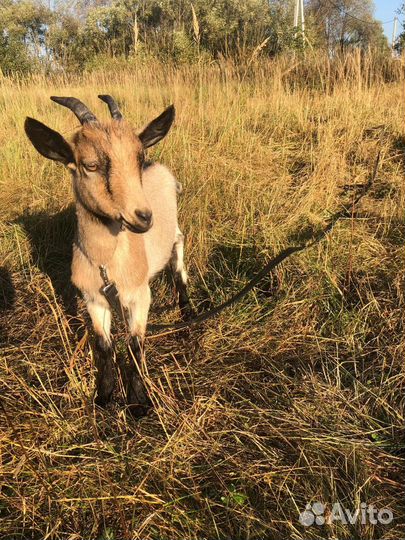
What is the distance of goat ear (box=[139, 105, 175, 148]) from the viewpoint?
2570 millimetres

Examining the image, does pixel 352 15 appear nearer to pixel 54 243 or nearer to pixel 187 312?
pixel 54 243

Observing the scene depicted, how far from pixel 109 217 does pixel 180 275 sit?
5.24 ft

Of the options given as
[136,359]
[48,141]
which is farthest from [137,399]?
[48,141]

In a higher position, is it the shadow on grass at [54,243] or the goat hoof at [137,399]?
the shadow on grass at [54,243]

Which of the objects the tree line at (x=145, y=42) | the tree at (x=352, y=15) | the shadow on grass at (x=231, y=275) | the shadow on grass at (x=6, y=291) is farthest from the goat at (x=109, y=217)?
the tree at (x=352, y=15)

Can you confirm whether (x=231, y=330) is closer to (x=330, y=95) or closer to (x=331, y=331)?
(x=331, y=331)

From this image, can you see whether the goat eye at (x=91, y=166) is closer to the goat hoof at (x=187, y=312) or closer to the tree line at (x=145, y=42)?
the goat hoof at (x=187, y=312)

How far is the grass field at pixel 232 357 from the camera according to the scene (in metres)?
1.86

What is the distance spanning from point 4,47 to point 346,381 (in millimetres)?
12667

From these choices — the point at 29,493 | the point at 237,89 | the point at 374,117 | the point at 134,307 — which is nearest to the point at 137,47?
the point at 237,89

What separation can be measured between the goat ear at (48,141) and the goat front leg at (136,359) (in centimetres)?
93

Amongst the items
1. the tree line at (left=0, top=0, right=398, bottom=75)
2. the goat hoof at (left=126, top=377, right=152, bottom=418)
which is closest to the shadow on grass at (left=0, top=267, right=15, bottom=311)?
the goat hoof at (left=126, top=377, right=152, bottom=418)

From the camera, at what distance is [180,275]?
3.84 metres
